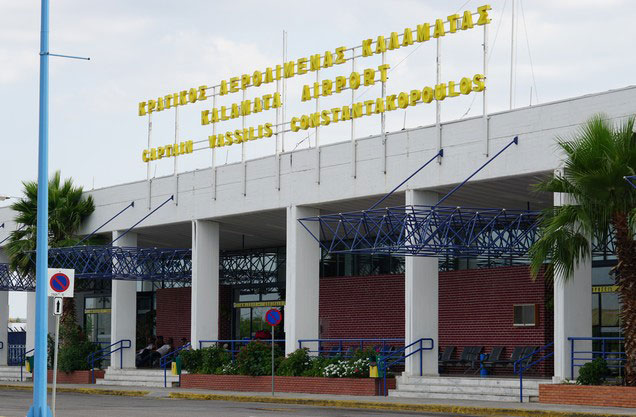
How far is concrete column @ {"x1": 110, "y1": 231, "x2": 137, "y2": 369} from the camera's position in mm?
43125

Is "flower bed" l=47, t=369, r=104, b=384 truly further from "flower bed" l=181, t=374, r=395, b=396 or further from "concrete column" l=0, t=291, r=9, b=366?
"concrete column" l=0, t=291, r=9, b=366

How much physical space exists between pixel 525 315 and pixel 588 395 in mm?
10849

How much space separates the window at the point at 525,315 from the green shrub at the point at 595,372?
968 centimetres

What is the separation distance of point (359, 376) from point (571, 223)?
9.20 m

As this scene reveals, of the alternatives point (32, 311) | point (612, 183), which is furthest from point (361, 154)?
point (32, 311)

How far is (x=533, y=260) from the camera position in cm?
2450

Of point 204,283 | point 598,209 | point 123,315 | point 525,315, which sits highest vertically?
point 598,209

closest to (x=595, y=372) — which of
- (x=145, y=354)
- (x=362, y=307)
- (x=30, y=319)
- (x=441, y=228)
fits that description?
(x=441, y=228)

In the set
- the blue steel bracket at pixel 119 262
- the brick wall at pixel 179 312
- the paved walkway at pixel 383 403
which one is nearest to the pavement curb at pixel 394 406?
the paved walkway at pixel 383 403

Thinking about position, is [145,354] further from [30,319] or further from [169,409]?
[169,409]

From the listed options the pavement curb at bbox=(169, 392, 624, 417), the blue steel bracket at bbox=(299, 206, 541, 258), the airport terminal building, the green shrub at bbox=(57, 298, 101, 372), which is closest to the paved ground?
the pavement curb at bbox=(169, 392, 624, 417)

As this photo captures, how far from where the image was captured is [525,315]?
36031 mm

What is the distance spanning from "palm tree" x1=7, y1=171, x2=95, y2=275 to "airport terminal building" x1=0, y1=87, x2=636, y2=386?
29.3 inches

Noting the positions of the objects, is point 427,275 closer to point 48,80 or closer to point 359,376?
point 359,376
